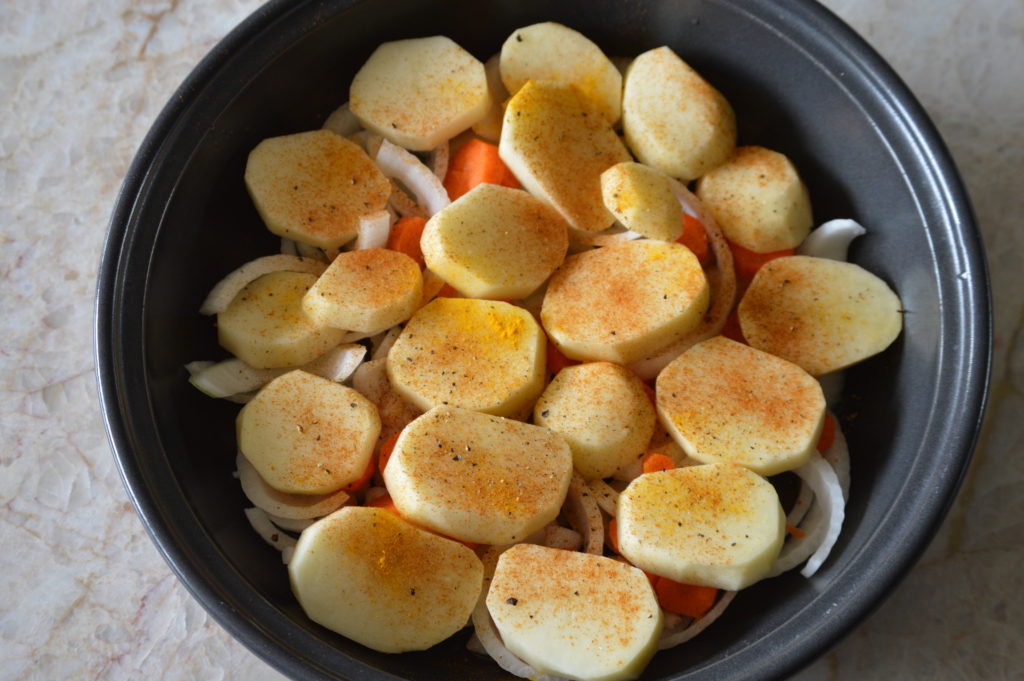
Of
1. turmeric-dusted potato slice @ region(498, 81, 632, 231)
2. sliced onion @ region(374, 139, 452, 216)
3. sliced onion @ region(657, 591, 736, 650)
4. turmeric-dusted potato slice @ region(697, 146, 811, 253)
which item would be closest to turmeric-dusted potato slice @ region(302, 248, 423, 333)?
sliced onion @ region(374, 139, 452, 216)

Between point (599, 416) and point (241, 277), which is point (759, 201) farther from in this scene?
point (241, 277)

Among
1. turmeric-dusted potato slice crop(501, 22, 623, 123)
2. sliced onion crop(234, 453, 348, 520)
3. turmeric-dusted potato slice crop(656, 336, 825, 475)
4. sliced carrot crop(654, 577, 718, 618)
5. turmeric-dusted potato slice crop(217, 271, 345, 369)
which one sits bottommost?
sliced onion crop(234, 453, 348, 520)

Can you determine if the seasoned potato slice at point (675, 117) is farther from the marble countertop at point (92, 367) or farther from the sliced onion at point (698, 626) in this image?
the sliced onion at point (698, 626)

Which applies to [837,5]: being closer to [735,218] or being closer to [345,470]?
[735,218]

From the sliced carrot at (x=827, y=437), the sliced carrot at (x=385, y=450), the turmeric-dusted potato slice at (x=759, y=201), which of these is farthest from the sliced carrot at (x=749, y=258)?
the sliced carrot at (x=385, y=450)

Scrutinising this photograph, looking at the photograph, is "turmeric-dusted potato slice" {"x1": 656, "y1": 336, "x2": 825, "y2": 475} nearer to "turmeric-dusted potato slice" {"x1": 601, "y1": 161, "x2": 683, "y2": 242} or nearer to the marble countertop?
"turmeric-dusted potato slice" {"x1": 601, "y1": 161, "x2": 683, "y2": 242}
